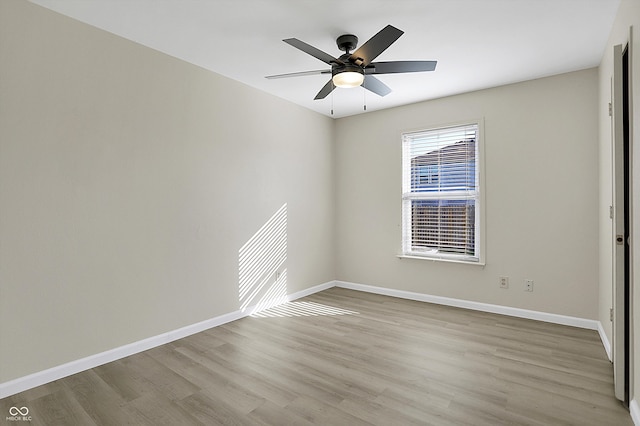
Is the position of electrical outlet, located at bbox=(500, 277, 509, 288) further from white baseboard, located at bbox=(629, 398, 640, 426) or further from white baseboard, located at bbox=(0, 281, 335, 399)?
white baseboard, located at bbox=(0, 281, 335, 399)

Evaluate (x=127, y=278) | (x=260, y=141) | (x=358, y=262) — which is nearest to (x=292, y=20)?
(x=260, y=141)

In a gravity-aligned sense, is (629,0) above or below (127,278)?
above

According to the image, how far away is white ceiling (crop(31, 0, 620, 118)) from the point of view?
2395mm

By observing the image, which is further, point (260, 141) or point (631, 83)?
point (260, 141)

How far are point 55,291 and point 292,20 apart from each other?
2.65m

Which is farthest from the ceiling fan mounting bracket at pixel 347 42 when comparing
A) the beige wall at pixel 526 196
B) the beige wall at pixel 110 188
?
the beige wall at pixel 526 196

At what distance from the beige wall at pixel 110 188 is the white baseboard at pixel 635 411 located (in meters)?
3.30

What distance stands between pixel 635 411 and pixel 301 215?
12.0 ft

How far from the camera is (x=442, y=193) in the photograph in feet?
14.4

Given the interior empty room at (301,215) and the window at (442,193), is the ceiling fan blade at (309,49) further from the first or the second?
the window at (442,193)

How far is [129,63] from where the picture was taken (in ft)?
9.47

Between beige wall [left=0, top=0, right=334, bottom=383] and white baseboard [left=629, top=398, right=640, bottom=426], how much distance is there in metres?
3.30

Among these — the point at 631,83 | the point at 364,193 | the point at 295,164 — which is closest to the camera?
the point at 631,83

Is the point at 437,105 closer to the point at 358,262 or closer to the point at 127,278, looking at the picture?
the point at 358,262
